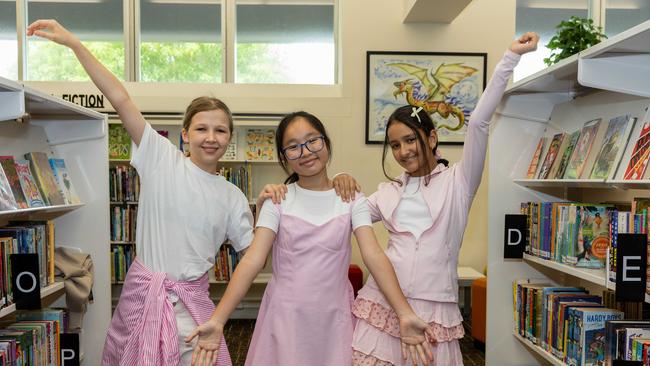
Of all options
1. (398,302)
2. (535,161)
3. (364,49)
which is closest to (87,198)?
(398,302)

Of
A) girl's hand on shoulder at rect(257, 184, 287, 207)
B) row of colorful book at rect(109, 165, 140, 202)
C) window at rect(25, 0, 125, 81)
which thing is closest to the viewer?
girl's hand on shoulder at rect(257, 184, 287, 207)

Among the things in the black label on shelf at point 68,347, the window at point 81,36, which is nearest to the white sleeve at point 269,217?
the black label on shelf at point 68,347

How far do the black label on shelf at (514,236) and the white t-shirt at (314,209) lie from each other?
1131 millimetres

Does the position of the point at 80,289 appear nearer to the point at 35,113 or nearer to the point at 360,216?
the point at 35,113

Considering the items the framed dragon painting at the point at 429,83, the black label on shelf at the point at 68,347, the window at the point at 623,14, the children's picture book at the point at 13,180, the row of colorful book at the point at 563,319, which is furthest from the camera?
the window at the point at 623,14

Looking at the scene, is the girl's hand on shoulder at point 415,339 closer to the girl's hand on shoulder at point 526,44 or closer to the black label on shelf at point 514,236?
the girl's hand on shoulder at point 526,44

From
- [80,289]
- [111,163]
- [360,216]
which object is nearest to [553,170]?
[360,216]

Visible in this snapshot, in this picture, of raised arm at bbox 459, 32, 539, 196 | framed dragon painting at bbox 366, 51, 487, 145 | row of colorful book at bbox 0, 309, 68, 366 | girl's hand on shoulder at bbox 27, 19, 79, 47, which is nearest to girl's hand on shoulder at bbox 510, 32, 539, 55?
raised arm at bbox 459, 32, 539, 196

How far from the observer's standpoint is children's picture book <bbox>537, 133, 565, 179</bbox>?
98.8 inches

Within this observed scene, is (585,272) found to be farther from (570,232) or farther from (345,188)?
(345,188)

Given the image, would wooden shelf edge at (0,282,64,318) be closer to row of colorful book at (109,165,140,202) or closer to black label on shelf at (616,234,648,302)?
black label on shelf at (616,234,648,302)

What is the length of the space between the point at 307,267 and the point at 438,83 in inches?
142

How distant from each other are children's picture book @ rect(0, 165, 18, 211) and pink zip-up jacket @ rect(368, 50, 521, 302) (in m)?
1.36

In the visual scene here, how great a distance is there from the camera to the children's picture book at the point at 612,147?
200cm
